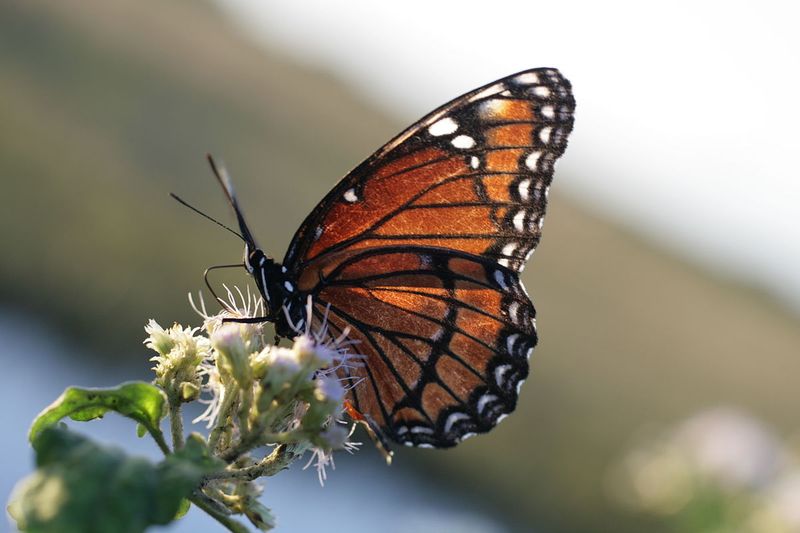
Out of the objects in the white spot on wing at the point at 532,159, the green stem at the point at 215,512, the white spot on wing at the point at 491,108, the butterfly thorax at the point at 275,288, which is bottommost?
the green stem at the point at 215,512

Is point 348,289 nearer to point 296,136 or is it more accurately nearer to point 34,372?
point 34,372

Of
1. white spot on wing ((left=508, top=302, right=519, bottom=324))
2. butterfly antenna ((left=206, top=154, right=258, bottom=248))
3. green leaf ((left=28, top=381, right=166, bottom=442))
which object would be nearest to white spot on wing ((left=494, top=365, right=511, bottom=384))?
white spot on wing ((left=508, top=302, right=519, bottom=324))

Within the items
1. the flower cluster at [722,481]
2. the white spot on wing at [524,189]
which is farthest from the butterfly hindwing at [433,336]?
the flower cluster at [722,481]

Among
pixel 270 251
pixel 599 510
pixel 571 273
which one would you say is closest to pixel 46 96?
pixel 270 251

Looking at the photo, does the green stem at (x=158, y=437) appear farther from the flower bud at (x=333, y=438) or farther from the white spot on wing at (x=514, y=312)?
the white spot on wing at (x=514, y=312)

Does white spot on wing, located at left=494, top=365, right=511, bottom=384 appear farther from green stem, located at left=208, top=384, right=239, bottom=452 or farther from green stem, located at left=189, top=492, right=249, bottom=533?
green stem, located at left=189, top=492, right=249, bottom=533

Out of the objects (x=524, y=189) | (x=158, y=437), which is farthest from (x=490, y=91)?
(x=158, y=437)
